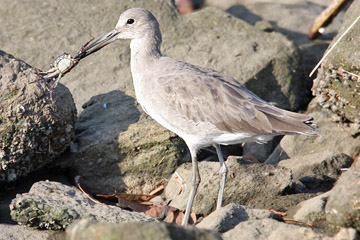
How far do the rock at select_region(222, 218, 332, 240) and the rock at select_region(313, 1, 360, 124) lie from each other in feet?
8.49

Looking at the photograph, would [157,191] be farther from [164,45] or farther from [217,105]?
[164,45]

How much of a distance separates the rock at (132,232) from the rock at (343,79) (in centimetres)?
382

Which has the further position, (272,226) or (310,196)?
(310,196)

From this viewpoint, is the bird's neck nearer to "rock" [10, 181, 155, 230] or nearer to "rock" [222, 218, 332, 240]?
"rock" [10, 181, 155, 230]

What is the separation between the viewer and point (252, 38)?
8414 millimetres

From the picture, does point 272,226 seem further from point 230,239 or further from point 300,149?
point 300,149

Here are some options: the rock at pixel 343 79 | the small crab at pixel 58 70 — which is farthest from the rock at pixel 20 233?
the rock at pixel 343 79

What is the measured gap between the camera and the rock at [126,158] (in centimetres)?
645

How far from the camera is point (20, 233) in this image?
5.30 meters

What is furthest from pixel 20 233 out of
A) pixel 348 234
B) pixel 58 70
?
pixel 348 234

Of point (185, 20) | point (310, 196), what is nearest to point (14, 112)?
point (310, 196)

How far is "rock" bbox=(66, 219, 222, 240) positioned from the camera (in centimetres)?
317

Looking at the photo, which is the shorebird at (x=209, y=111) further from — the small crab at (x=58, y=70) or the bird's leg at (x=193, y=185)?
the small crab at (x=58, y=70)

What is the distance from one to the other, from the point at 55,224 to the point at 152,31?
257cm
